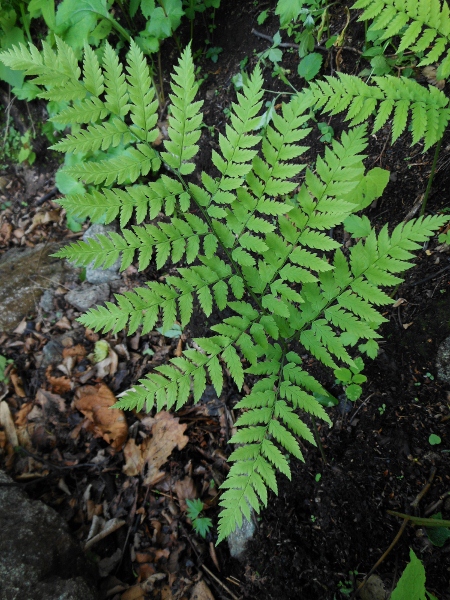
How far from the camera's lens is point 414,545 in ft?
6.21

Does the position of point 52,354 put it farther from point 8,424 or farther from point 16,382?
point 8,424

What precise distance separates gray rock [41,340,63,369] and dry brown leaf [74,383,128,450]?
0.45m

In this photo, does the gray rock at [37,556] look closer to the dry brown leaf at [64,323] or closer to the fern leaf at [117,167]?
the dry brown leaf at [64,323]

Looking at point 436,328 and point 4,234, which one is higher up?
point 436,328

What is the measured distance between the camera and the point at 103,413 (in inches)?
119

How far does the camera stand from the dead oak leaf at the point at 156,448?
2.75 meters

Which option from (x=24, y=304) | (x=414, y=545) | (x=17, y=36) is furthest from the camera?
(x=17, y=36)

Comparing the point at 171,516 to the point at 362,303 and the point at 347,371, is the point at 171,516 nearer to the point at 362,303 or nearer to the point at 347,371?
the point at 347,371

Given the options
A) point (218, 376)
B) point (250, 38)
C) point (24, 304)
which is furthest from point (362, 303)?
point (24, 304)

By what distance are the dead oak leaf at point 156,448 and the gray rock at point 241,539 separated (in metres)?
0.66

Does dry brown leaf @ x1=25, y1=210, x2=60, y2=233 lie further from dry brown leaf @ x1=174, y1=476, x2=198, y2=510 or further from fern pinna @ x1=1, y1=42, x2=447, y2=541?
dry brown leaf @ x1=174, y1=476, x2=198, y2=510

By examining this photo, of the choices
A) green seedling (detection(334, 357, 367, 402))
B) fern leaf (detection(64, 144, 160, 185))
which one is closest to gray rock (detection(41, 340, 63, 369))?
fern leaf (detection(64, 144, 160, 185))

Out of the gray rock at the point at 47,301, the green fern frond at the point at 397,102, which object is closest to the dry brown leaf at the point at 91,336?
the gray rock at the point at 47,301

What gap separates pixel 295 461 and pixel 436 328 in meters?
1.16
